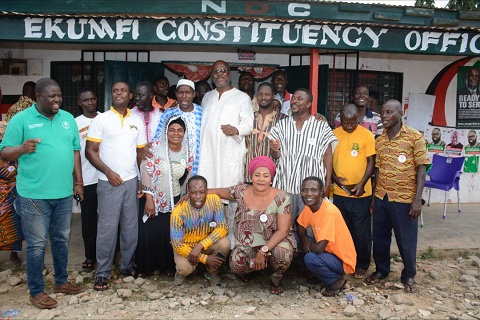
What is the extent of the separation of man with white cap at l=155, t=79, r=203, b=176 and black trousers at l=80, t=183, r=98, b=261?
96 cm

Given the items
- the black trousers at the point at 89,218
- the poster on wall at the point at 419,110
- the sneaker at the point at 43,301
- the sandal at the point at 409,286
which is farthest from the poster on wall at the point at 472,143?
the sneaker at the point at 43,301

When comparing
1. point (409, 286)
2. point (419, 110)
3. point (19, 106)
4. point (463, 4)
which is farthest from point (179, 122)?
point (463, 4)

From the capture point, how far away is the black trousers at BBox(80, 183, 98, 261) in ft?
15.2

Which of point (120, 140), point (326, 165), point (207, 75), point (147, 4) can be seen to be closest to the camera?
point (120, 140)

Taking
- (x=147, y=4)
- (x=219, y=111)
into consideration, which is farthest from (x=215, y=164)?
(x=147, y=4)

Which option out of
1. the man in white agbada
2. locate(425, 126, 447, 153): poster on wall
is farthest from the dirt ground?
locate(425, 126, 447, 153): poster on wall

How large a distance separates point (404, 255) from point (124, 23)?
12.6 ft

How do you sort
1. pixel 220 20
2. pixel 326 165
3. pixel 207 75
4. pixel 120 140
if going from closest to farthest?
pixel 120 140 < pixel 326 165 < pixel 220 20 < pixel 207 75

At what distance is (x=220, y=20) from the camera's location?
4.97 m

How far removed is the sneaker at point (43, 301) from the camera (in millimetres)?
3740

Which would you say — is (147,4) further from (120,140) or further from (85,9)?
(120,140)

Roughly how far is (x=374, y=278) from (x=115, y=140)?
113 inches

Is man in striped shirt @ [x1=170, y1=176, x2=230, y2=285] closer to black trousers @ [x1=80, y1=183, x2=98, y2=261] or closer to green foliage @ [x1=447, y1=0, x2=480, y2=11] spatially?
black trousers @ [x1=80, y1=183, x2=98, y2=261]

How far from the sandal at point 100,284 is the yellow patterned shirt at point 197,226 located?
0.74 metres
